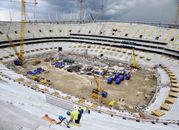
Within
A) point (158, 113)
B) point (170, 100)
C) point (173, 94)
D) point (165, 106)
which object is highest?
point (173, 94)

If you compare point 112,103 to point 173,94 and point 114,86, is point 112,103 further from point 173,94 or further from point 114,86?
point 173,94

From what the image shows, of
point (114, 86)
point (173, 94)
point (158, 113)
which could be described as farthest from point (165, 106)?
point (114, 86)

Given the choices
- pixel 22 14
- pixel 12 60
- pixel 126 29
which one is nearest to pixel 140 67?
pixel 126 29

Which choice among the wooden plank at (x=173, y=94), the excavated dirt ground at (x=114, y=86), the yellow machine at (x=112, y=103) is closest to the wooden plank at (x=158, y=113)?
the wooden plank at (x=173, y=94)

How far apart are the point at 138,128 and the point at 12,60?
Answer: 207ft

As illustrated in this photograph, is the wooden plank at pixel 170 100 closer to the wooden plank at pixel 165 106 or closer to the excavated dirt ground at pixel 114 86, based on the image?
the wooden plank at pixel 165 106

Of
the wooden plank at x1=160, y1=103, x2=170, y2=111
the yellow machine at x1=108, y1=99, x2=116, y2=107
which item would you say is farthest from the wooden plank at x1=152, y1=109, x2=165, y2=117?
the yellow machine at x1=108, y1=99, x2=116, y2=107

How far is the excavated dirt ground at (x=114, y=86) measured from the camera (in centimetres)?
3931

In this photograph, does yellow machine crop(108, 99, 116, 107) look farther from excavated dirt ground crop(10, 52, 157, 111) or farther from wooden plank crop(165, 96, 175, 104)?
wooden plank crop(165, 96, 175, 104)

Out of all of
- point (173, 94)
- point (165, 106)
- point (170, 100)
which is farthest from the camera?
point (173, 94)

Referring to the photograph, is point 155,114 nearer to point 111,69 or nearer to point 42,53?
point 111,69

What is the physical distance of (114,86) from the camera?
153 feet

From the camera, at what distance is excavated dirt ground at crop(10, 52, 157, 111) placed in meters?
39.3

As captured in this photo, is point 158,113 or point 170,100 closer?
point 158,113
